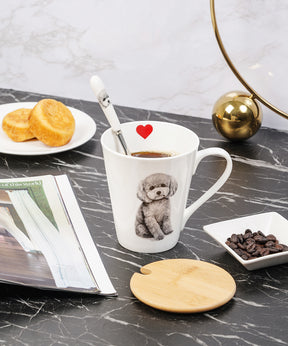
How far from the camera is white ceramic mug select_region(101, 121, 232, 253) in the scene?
70cm

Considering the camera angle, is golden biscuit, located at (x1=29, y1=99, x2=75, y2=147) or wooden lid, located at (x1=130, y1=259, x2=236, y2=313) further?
golden biscuit, located at (x1=29, y1=99, x2=75, y2=147)

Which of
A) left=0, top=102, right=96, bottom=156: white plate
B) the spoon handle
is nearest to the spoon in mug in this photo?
the spoon handle

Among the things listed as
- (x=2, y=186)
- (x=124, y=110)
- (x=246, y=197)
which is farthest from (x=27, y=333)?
(x=124, y=110)

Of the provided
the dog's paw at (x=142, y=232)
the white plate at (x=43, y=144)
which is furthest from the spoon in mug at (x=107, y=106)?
the white plate at (x=43, y=144)

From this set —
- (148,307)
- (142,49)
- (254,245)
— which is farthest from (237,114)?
(148,307)

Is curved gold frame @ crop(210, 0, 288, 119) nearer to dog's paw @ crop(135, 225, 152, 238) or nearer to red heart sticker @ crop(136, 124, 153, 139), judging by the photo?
red heart sticker @ crop(136, 124, 153, 139)

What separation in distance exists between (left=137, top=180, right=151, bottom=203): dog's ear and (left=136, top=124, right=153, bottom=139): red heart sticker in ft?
0.38

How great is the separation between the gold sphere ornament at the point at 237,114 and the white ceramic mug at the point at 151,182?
0.34m

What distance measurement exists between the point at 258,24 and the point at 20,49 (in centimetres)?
61

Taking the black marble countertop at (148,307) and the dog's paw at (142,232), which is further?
the dog's paw at (142,232)

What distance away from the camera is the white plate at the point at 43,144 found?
3.45ft

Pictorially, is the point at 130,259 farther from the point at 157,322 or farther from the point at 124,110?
the point at 124,110

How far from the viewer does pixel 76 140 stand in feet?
3.65

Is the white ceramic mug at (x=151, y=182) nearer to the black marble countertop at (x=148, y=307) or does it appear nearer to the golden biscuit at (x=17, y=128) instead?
the black marble countertop at (x=148, y=307)
